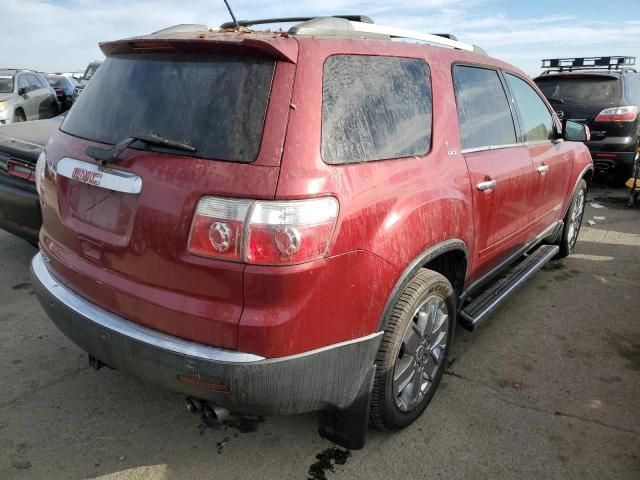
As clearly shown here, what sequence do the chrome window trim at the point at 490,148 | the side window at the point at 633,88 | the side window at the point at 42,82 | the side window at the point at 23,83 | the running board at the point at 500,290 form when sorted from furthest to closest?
the side window at the point at 42,82 → the side window at the point at 23,83 → the side window at the point at 633,88 → the running board at the point at 500,290 → the chrome window trim at the point at 490,148

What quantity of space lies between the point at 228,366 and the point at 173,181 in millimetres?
683

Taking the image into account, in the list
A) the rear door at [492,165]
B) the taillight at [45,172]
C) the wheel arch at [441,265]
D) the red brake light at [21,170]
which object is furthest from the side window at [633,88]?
the taillight at [45,172]

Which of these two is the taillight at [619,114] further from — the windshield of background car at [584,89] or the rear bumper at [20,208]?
the rear bumper at [20,208]

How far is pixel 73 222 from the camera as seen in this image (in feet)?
7.23

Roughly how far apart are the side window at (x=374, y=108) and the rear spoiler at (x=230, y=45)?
179mm

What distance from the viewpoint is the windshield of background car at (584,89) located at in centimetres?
775

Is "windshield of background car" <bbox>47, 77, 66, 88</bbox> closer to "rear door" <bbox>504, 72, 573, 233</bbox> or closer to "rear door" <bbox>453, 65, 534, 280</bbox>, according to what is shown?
"rear door" <bbox>504, 72, 573, 233</bbox>

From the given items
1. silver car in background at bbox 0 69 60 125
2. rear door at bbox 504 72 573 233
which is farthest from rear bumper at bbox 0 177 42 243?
silver car in background at bbox 0 69 60 125

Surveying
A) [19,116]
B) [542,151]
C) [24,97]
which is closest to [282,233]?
[542,151]

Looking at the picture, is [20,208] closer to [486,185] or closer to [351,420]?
[351,420]

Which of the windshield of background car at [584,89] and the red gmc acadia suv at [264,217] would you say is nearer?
the red gmc acadia suv at [264,217]

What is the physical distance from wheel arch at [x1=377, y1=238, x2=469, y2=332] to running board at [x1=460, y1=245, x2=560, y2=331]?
0.18 metres

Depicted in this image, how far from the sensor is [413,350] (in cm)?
244

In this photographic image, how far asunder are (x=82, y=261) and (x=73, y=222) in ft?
0.57
